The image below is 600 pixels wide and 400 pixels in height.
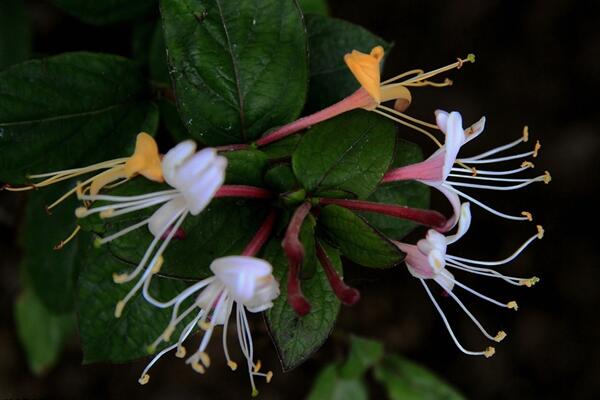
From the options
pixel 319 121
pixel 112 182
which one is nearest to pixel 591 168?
pixel 319 121

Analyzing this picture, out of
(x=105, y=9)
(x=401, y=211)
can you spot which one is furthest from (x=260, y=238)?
(x=105, y=9)

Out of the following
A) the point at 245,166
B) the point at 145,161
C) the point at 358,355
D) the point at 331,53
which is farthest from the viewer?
the point at 358,355

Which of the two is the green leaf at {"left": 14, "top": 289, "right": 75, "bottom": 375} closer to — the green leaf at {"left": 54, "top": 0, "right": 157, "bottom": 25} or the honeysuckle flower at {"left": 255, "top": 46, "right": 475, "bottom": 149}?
the green leaf at {"left": 54, "top": 0, "right": 157, "bottom": 25}

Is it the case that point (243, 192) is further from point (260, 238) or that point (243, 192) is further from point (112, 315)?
point (112, 315)

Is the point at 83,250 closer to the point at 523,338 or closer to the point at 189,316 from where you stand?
the point at 189,316

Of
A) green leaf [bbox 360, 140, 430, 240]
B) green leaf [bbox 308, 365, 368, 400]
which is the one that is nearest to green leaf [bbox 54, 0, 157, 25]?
green leaf [bbox 360, 140, 430, 240]

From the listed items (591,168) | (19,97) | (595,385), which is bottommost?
(595,385)

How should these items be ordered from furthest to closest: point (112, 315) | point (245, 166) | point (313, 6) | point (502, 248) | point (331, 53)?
point (502, 248) < point (313, 6) < point (331, 53) < point (112, 315) < point (245, 166)
